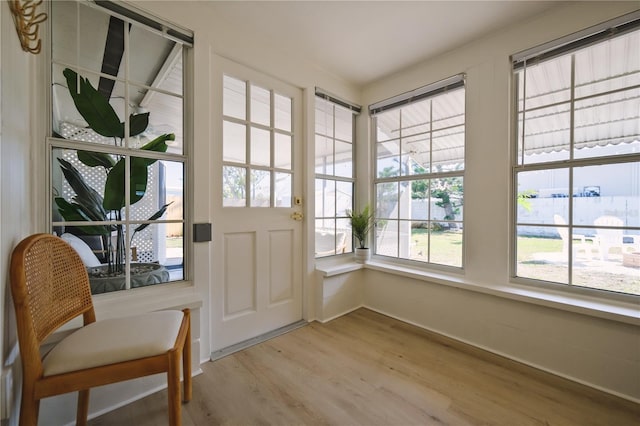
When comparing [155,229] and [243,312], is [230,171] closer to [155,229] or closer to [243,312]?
[155,229]

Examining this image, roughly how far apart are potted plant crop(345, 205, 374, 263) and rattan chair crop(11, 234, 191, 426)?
1997mm

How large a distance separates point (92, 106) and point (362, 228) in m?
2.44

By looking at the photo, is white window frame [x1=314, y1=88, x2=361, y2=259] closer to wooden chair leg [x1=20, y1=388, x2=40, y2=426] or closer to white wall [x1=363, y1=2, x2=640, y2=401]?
white wall [x1=363, y1=2, x2=640, y2=401]

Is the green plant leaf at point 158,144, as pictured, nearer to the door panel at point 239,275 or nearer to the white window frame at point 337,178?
the door panel at point 239,275

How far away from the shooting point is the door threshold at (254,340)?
192cm

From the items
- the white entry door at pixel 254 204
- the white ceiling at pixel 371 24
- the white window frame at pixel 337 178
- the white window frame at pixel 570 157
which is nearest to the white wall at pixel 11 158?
the white entry door at pixel 254 204

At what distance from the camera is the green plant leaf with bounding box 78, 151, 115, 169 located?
4.74 ft

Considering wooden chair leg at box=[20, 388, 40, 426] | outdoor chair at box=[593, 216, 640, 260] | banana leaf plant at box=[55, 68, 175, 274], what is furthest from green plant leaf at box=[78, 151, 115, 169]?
outdoor chair at box=[593, 216, 640, 260]

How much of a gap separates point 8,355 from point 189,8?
6.90 feet

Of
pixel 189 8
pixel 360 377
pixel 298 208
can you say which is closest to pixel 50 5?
pixel 189 8

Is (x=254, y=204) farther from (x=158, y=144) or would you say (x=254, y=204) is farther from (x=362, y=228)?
(x=362, y=228)

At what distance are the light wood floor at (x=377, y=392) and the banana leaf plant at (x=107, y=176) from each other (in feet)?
3.25

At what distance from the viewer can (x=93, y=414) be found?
1.35m

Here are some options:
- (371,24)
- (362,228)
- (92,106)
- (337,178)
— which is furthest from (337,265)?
(92,106)
